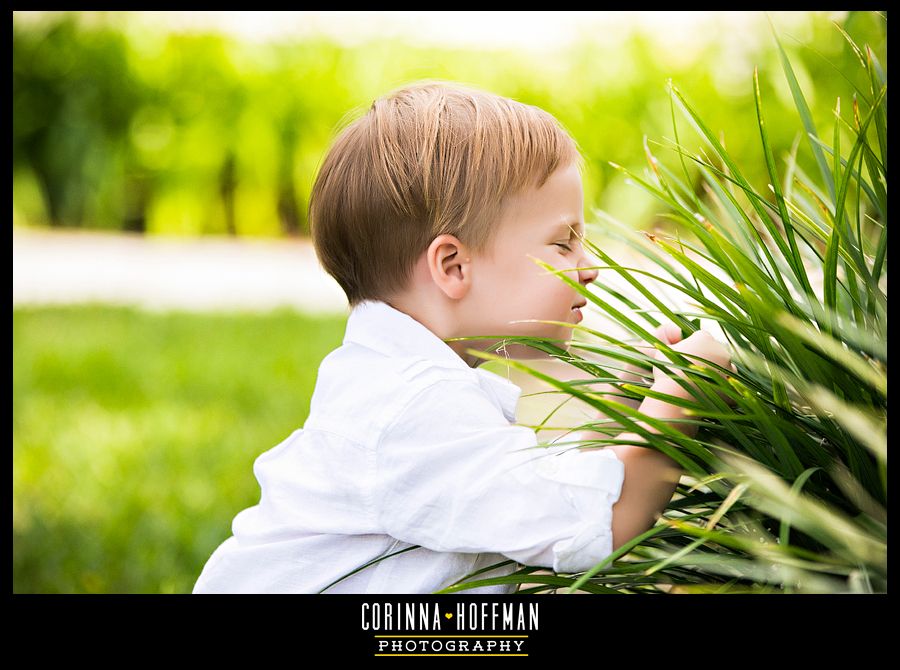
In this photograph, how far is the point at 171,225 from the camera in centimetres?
677

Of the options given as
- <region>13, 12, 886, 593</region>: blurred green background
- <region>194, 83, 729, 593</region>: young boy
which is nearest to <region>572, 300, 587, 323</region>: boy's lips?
<region>194, 83, 729, 593</region>: young boy

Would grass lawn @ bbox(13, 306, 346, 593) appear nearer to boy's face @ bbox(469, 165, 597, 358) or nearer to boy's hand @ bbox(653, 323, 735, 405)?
boy's face @ bbox(469, 165, 597, 358)

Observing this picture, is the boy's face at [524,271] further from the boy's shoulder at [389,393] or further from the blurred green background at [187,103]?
the blurred green background at [187,103]

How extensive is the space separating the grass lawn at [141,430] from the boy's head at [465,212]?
3.79ft

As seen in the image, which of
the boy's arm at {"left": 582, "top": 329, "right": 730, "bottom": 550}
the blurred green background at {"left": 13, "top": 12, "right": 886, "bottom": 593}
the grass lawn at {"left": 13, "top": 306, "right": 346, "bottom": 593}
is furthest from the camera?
the blurred green background at {"left": 13, "top": 12, "right": 886, "bottom": 593}

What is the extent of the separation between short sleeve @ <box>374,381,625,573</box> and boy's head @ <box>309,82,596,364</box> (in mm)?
210

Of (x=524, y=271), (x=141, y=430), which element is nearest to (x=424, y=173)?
(x=524, y=271)

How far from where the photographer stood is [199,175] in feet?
21.2

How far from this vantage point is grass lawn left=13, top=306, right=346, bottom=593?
8.52 ft

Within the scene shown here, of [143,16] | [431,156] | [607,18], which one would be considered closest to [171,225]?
[143,16]

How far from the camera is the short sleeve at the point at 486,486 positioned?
4.03 ft

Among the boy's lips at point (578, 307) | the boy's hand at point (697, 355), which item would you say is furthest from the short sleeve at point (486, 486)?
the boy's lips at point (578, 307)

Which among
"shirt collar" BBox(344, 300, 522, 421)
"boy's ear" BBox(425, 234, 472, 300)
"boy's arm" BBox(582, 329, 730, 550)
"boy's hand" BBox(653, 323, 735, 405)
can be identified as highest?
"boy's ear" BBox(425, 234, 472, 300)
